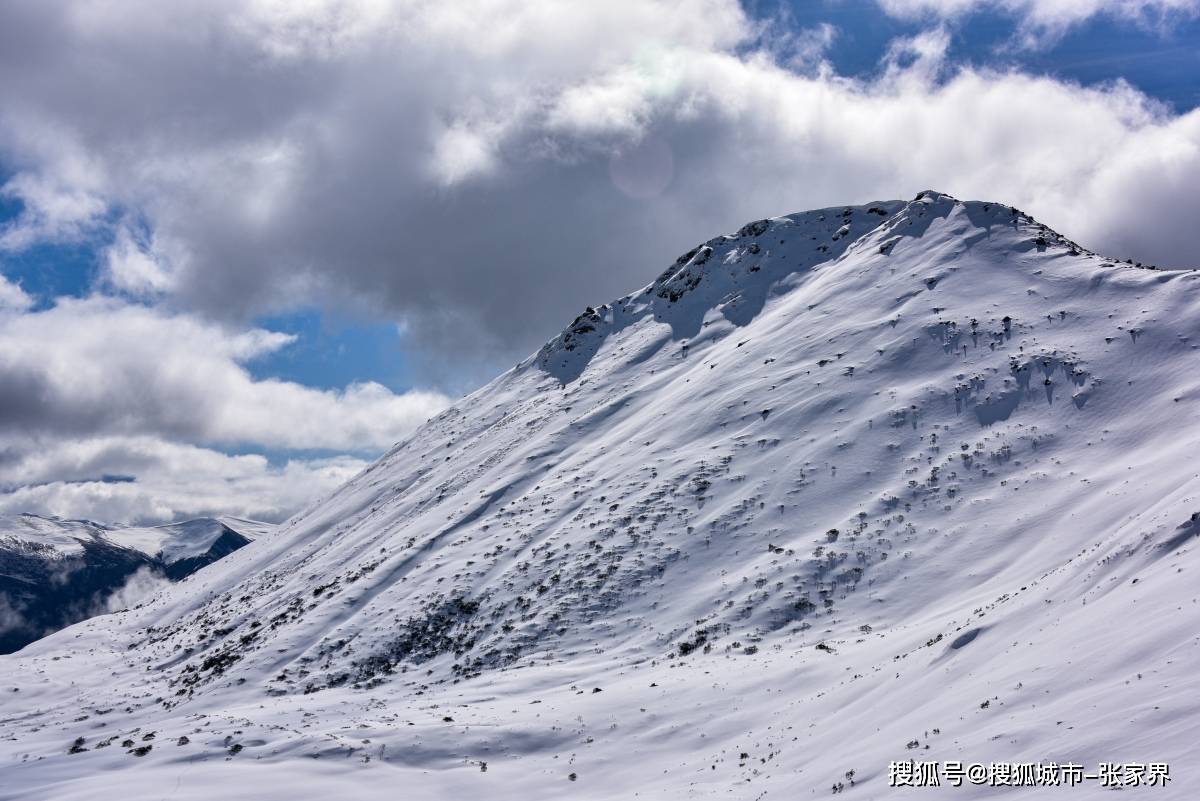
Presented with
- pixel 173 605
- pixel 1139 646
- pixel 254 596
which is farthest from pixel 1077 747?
pixel 173 605

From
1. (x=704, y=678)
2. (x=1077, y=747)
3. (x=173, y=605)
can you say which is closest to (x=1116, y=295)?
(x=704, y=678)

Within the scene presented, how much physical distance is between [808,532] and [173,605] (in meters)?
63.1

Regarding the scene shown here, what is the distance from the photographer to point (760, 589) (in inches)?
1400

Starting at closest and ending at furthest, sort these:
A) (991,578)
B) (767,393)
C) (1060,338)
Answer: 1. (991,578)
2. (1060,338)
3. (767,393)

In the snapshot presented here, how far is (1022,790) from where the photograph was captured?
13.7m

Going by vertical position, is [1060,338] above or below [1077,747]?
above

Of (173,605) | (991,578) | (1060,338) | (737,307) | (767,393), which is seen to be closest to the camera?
(991,578)

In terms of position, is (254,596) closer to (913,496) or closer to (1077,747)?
(913,496)

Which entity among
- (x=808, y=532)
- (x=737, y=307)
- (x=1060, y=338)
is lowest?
(x=808, y=532)

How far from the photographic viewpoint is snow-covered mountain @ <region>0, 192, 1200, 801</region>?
65.5ft

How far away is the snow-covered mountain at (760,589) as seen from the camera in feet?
65.5

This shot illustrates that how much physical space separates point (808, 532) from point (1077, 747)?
82.5 ft

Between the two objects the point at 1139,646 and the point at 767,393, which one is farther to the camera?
the point at 767,393

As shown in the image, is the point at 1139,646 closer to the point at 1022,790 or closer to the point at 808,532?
the point at 1022,790
